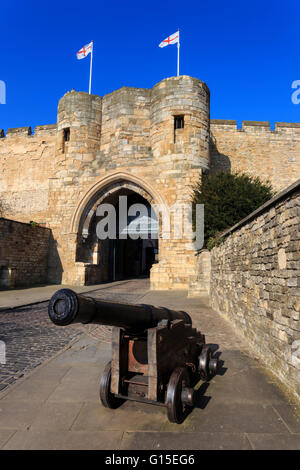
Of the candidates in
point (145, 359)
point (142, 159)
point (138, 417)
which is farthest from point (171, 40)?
point (138, 417)

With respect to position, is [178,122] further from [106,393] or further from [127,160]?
[106,393]

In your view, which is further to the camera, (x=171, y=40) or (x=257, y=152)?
(x=257, y=152)

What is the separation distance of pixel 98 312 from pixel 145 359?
82 centimetres

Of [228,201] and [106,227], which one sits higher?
[228,201]

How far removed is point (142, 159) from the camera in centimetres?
1502

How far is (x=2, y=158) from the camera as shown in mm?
22109

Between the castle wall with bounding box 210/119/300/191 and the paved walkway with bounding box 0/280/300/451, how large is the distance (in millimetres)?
17138

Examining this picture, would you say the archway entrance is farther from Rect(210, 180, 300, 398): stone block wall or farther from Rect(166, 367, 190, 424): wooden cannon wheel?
Rect(166, 367, 190, 424): wooden cannon wheel

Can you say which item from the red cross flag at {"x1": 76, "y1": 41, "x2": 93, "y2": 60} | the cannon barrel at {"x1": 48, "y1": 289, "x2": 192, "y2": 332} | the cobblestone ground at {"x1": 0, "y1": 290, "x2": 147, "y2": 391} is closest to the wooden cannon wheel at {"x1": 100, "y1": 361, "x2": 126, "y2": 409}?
the cannon barrel at {"x1": 48, "y1": 289, "x2": 192, "y2": 332}

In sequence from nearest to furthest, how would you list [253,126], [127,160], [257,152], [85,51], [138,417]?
[138,417], [127,160], [85,51], [257,152], [253,126]

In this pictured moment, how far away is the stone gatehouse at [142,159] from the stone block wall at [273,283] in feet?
27.8

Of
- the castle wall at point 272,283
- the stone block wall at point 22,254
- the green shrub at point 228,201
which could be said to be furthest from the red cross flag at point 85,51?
the castle wall at point 272,283

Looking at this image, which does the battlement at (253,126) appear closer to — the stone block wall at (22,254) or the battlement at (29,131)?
the battlement at (29,131)
